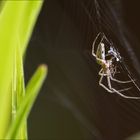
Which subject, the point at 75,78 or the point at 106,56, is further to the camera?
the point at 75,78

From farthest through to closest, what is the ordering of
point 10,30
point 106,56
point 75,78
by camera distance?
point 75,78
point 106,56
point 10,30

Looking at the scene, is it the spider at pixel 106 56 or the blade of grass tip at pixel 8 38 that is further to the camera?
the spider at pixel 106 56

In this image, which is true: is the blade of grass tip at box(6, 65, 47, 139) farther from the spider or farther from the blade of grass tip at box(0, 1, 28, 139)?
the spider

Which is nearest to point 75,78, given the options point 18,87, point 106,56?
point 106,56

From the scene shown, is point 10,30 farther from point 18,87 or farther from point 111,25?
point 111,25

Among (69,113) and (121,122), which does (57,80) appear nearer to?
(69,113)

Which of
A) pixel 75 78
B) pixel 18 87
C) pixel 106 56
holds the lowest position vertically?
pixel 75 78

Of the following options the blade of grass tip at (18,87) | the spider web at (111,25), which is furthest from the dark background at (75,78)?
the blade of grass tip at (18,87)

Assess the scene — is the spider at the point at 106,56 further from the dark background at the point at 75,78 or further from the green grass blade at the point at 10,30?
the green grass blade at the point at 10,30
